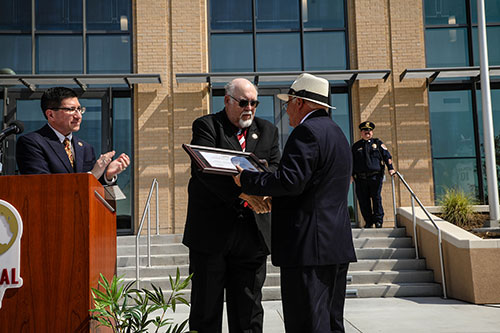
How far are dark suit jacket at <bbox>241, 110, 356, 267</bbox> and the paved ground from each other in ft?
10.1

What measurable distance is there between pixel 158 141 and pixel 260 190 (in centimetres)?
1036

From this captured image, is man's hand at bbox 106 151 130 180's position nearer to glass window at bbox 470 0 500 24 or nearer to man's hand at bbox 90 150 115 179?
man's hand at bbox 90 150 115 179

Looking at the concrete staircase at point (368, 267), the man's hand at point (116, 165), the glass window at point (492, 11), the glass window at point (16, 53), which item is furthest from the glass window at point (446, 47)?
the man's hand at point (116, 165)

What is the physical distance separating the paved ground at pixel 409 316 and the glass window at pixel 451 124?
19.9ft

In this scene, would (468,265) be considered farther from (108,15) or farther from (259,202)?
(108,15)

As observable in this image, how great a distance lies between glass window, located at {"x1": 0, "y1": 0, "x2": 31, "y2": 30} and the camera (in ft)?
46.2

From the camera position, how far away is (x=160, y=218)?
526 inches

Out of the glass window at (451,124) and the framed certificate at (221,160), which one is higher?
the glass window at (451,124)

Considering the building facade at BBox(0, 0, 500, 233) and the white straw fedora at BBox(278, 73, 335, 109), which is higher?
the building facade at BBox(0, 0, 500, 233)

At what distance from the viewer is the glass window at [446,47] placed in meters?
14.3

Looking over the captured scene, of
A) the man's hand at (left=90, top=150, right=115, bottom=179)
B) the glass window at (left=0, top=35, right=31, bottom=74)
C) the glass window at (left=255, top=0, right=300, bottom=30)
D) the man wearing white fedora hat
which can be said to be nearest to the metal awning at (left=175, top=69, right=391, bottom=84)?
the glass window at (left=255, top=0, right=300, bottom=30)

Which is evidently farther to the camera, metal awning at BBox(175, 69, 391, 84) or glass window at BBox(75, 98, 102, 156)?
glass window at BBox(75, 98, 102, 156)

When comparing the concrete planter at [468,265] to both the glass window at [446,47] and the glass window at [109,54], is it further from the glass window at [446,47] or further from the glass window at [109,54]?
the glass window at [109,54]

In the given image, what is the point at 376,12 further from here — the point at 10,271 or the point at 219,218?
the point at 10,271
